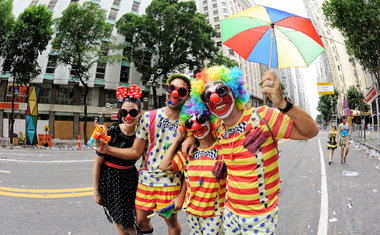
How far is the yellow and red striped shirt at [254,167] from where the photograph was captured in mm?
1495

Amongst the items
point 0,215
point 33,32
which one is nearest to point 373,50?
point 0,215

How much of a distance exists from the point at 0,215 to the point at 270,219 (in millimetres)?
4569

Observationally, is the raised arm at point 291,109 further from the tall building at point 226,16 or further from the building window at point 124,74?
the tall building at point 226,16

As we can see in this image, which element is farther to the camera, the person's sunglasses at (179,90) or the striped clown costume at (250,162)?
the person's sunglasses at (179,90)

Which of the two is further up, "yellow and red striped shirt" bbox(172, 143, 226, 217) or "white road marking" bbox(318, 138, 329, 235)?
"yellow and red striped shirt" bbox(172, 143, 226, 217)

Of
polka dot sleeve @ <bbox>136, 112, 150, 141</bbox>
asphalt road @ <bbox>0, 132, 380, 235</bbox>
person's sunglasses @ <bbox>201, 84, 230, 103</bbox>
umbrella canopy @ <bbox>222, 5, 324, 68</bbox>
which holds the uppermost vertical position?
umbrella canopy @ <bbox>222, 5, 324, 68</bbox>

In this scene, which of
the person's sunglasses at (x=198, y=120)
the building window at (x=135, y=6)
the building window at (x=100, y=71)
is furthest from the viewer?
the building window at (x=135, y=6)

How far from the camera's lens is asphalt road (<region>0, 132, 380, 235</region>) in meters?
3.17

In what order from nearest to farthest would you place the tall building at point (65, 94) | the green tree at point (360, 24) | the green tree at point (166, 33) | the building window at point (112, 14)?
1. the green tree at point (360, 24)
2. the green tree at point (166, 33)
3. the tall building at point (65, 94)
4. the building window at point (112, 14)

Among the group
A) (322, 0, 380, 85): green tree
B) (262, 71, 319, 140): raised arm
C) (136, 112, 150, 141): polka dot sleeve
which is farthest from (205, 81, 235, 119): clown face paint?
(322, 0, 380, 85): green tree

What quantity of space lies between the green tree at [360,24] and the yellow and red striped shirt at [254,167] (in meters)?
12.3

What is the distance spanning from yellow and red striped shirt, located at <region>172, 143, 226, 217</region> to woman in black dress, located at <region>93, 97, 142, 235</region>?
2.59 feet

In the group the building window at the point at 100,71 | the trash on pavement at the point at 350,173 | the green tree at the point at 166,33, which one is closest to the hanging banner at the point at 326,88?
the green tree at the point at 166,33

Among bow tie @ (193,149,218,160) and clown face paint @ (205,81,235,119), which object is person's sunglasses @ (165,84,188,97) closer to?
clown face paint @ (205,81,235,119)
